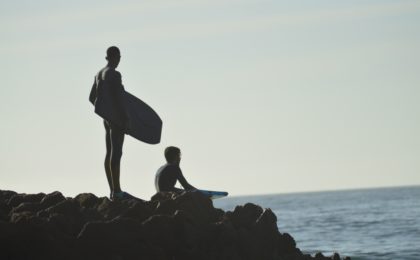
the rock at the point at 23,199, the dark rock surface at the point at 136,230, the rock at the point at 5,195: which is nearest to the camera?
the dark rock surface at the point at 136,230

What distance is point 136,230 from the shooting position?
1321cm

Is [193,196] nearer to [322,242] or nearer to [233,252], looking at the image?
[233,252]

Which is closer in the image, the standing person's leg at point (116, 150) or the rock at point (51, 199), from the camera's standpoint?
the rock at point (51, 199)

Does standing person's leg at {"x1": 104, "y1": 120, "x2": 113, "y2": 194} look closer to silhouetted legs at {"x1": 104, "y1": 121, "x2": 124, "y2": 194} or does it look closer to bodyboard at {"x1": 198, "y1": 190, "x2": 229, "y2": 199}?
silhouetted legs at {"x1": 104, "y1": 121, "x2": 124, "y2": 194}

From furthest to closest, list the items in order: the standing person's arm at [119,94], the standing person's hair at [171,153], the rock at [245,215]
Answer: the standing person's hair at [171,153] < the standing person's arm at [119,94] < the rock at [245,215]

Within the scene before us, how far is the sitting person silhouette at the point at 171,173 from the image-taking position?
15719 mm

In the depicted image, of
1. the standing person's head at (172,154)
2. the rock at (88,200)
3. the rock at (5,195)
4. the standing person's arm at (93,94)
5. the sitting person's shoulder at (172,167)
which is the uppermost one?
the standing person's arm at (93,94)

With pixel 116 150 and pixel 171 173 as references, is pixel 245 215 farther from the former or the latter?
pixel 116 150

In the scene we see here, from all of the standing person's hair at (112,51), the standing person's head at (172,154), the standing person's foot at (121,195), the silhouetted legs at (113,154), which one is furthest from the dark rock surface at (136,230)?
the standing person's hair at (112,51)

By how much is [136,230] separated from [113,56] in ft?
9.59

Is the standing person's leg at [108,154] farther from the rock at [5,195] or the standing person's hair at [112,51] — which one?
the rock at [5,195]

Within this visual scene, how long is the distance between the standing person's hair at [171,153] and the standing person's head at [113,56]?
1.52 m

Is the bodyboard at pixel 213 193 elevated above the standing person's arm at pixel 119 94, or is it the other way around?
the standing person's arm at pixel 119 94

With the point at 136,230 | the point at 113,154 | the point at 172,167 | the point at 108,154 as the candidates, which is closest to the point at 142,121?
the point at 172,167
